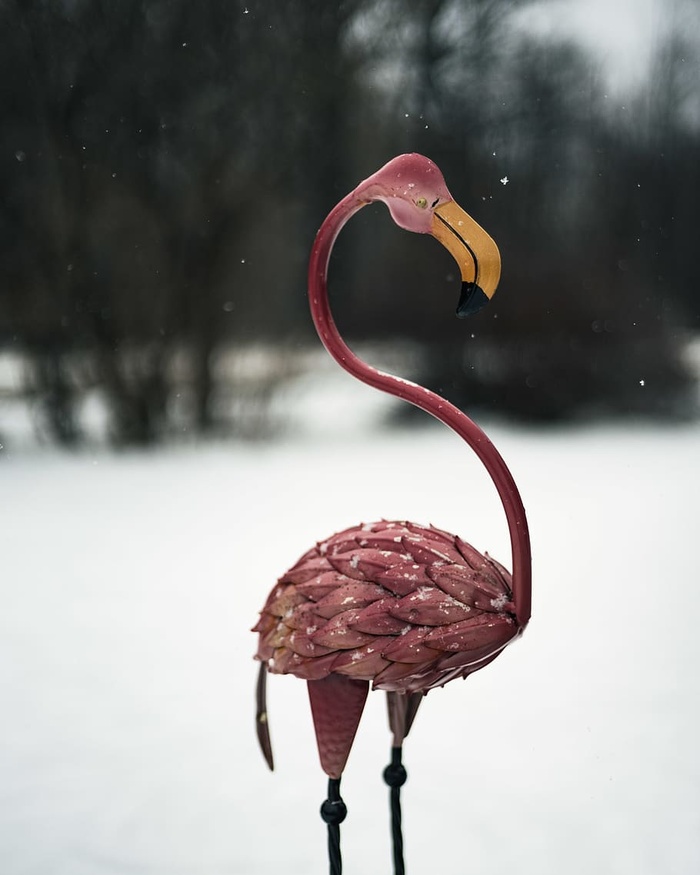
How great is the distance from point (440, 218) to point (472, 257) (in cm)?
4

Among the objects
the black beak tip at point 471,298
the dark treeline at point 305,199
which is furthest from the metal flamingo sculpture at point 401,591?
the dark treeline at point 305,199

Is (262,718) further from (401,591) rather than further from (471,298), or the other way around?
(471,298)

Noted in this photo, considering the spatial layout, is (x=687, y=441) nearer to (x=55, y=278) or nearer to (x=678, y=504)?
(x=678, y=504)

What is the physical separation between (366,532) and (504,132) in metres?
1.45

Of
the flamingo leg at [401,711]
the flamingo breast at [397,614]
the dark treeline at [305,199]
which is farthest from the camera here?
the dark treeline at [305,199]

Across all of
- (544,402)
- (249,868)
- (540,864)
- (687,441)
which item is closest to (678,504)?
(687,441)

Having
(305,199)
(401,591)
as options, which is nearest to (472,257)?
(401,591)

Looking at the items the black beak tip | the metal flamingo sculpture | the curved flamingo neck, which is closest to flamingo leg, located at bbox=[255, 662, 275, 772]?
the metal flamingo sculpture

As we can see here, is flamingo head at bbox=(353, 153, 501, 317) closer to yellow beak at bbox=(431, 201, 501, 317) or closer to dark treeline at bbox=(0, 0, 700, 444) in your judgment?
yellow beak at bbox=(431, 201, 501, 317)

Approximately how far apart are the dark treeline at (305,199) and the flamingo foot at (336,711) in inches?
59.6

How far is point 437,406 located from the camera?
2.16 ft

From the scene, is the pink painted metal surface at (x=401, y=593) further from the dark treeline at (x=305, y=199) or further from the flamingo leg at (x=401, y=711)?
the dark treeline at (x=305, y=199)

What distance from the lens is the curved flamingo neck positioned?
62 cm

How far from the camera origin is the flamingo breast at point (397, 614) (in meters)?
0.61
